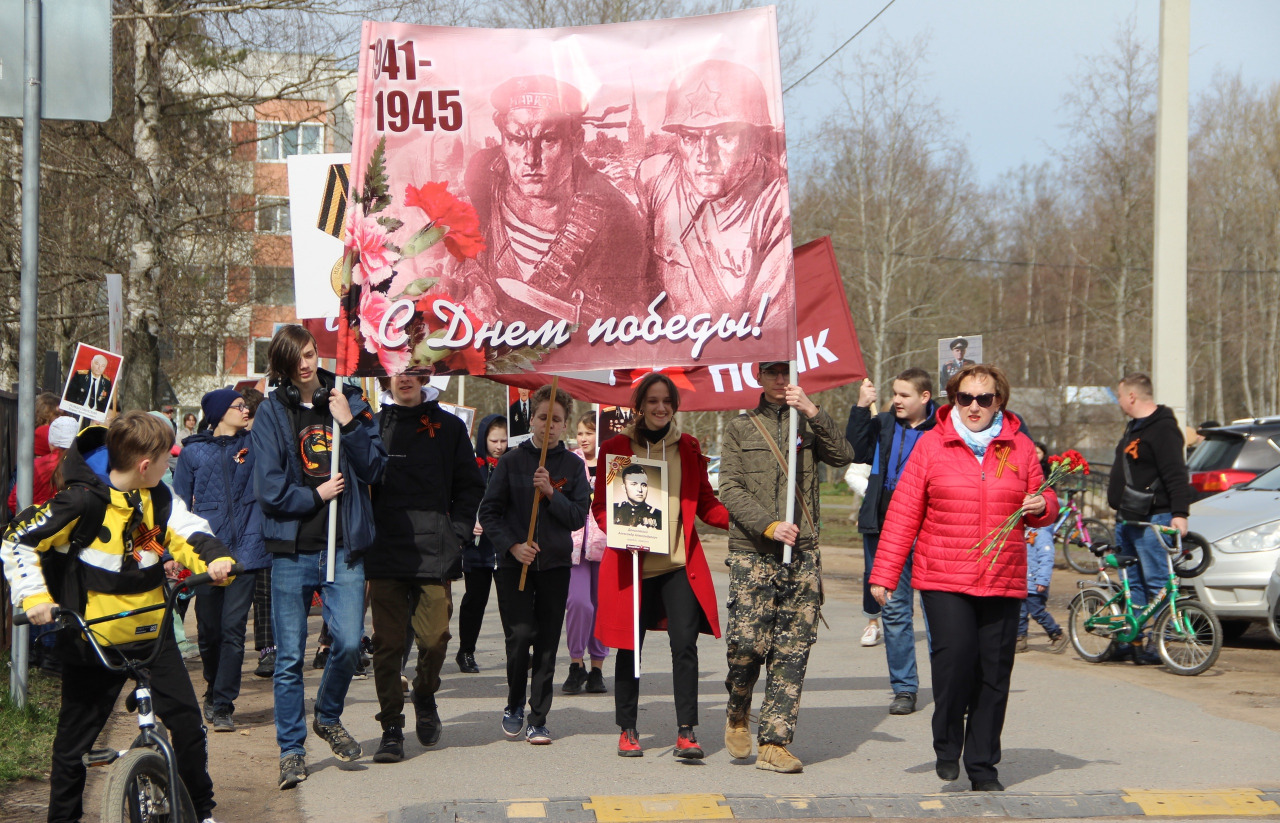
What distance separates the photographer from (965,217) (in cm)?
4569

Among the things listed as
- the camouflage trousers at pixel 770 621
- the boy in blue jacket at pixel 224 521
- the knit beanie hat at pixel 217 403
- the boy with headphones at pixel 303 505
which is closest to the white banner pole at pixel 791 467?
the camouflage trousers at pixel 770 621

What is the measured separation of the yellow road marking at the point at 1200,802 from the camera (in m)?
5.62

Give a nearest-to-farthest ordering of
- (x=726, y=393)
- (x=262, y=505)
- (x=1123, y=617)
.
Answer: (x=262, y=505)
(x=726, y=393)
(x=1123, y=617)

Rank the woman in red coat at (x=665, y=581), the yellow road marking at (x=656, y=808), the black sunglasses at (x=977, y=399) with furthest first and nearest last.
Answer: the woman in red coat at (x=665, y=581) < the black sunglasses at (x=977, y=399) < the yellow road marking at (x=656, y=808)

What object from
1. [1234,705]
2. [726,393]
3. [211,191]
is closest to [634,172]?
[726,393]

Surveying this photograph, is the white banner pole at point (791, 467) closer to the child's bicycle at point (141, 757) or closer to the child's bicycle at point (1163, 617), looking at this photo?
the child's bicycle at point (141, 757)

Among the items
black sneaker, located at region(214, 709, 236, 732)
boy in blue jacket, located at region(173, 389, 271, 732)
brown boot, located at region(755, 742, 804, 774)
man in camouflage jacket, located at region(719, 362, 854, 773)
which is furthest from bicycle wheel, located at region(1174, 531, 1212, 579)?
black sneaker, located at region(214, 709, 236, 732)

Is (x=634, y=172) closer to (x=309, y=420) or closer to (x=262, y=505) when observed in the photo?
(x=309, y=420)

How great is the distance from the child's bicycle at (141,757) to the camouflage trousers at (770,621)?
2.82 metres

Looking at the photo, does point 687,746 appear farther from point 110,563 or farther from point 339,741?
point 110,563

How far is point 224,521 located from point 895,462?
4.31 meters

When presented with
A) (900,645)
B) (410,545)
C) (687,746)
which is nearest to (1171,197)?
(900,645)

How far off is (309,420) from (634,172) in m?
2.00

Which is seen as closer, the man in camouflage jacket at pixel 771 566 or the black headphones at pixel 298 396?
the black headphones at pixel 298 396
